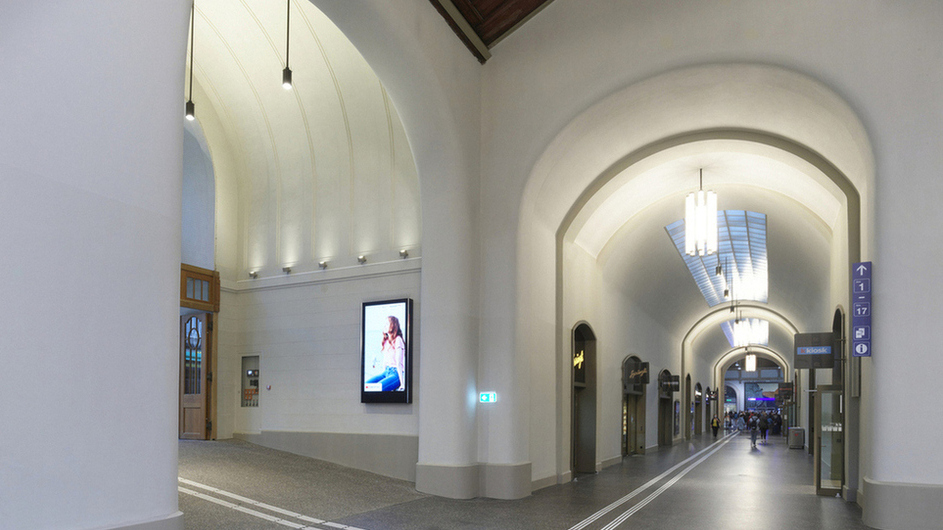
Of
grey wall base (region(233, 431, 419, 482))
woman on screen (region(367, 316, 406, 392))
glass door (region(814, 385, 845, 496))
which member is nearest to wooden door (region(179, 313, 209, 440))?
grey wall base (region(233, 431, 419, 482))

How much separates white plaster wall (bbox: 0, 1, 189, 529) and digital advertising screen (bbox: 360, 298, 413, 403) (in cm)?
783

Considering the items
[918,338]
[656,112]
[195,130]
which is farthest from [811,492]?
[195,130]

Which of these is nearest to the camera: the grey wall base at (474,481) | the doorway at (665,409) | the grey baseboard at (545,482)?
the grey wall base at (474,481)

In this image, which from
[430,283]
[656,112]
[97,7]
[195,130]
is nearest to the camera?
[97,7]

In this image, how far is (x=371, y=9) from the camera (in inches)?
381

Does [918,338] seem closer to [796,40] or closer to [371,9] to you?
[796,40]

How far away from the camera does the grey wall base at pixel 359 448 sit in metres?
12.8

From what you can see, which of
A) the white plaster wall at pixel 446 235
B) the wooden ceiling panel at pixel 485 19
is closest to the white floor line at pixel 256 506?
the white plaster wall at pixel 446 235

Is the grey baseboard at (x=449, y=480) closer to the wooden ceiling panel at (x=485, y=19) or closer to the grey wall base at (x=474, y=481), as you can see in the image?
the grey wall base at (x=474, y=481)

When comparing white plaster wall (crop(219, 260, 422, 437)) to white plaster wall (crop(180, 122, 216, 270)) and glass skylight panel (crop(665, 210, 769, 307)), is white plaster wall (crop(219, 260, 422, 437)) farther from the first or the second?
glass skylight panel (crop(665, 210, 769, 307))

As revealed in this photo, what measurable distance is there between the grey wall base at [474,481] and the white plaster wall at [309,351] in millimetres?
1409

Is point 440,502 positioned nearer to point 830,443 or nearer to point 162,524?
point 162,524

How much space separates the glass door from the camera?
12500mm

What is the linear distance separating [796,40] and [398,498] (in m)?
9.05
